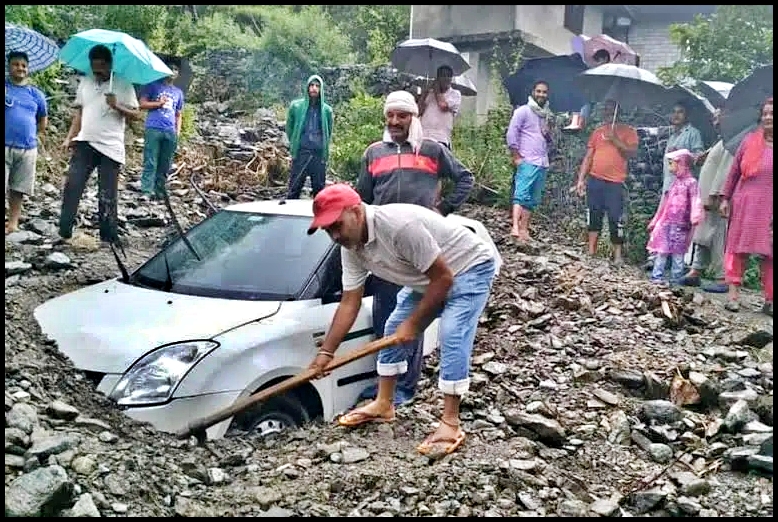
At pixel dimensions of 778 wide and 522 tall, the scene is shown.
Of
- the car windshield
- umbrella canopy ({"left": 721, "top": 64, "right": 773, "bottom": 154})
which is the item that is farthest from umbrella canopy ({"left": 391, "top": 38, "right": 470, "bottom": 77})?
the car windshield

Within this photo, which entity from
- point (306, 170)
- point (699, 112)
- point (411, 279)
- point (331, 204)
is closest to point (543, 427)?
point (411, 279)

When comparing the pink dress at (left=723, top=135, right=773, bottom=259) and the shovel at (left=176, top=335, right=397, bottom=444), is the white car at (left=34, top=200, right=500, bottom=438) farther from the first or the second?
the pink dress at (left=723, top=135, right=773, bottom=259)

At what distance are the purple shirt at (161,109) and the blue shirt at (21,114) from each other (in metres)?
0.97

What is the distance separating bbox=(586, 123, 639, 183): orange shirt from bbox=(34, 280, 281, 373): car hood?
4.67 meters

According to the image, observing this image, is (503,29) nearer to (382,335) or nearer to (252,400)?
(382,335)

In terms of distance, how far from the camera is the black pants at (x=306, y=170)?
767 centimetres

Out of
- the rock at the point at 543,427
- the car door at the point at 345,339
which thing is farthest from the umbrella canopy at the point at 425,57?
the rock at the point at 543,427

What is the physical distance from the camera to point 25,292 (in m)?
5.21

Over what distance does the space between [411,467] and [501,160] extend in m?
6.91

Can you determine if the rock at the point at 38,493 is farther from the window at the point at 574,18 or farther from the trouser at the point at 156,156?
the window at the point at 574,18

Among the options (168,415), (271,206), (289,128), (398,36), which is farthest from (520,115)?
(398,36)

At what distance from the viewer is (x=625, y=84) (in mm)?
8430

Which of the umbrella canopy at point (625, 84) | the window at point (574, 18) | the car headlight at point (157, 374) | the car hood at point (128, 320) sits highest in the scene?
the window at point (574, 18)

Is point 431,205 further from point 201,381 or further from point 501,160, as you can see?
point 501,160
